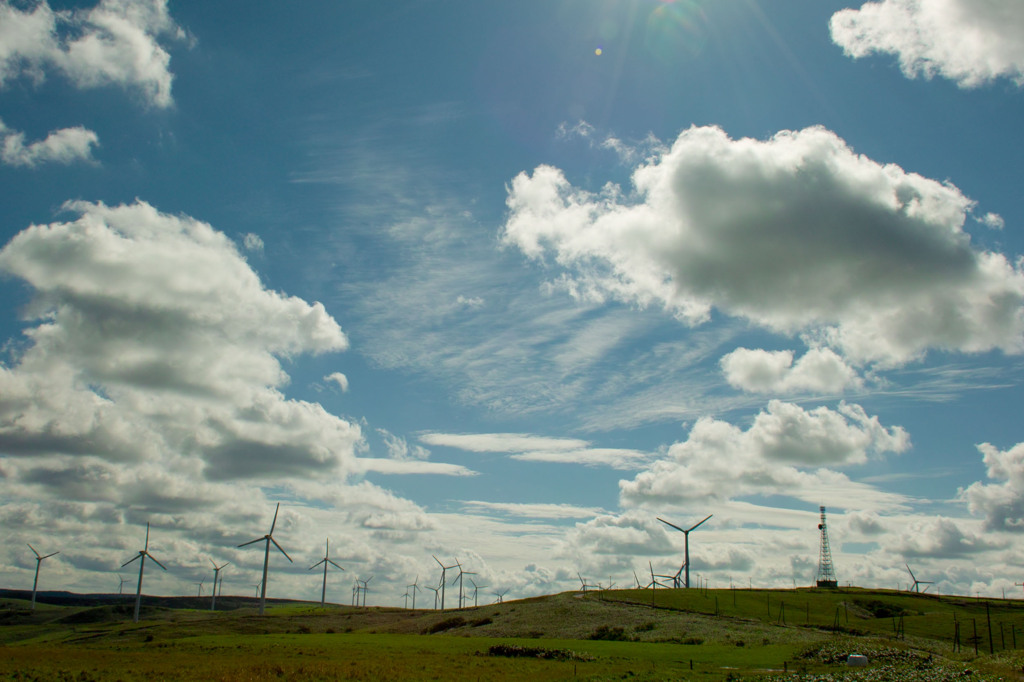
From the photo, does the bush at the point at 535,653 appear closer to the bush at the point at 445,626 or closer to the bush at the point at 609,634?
the bush at the point at 609,634

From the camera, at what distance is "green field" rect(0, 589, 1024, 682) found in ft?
239

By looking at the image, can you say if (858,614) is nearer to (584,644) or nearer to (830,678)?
(584,644)

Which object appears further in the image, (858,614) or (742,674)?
(858,614)

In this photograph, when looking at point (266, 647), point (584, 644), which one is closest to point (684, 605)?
point (584, 644)

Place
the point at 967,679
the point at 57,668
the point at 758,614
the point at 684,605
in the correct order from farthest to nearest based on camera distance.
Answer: the point at 684,605 → the point at 758,614 → the point at 57,668 → the point at 967,679

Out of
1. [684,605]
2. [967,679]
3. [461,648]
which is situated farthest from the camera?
[684,605]

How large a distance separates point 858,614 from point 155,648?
170 meters

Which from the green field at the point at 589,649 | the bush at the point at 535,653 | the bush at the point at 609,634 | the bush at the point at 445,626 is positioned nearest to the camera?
the green field at the point at 589,649

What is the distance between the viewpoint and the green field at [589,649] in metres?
72.8

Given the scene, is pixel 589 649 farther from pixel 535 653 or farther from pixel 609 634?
pixel 609 634

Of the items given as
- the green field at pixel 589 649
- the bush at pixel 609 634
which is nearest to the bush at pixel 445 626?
the green field at pixel 589 649

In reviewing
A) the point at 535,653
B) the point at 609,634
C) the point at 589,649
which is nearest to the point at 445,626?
the point at 609,634

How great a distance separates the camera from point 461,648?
110250 millimetres

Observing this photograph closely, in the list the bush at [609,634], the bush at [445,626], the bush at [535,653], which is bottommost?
the bush at [445,626]
